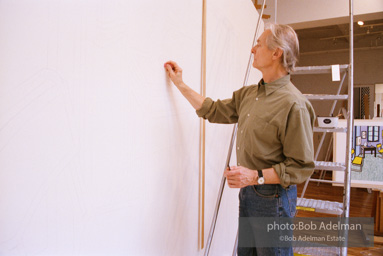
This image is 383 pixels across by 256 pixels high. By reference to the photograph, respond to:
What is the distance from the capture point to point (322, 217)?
166 inches

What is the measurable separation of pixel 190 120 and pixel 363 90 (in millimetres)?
8979

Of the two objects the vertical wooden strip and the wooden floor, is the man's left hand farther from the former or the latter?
the wooden floor

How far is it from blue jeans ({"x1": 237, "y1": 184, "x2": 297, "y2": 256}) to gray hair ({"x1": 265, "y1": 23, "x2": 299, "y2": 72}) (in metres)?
0.56

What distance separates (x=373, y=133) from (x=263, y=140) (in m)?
3.86

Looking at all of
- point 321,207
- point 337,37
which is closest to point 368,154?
point 321,207

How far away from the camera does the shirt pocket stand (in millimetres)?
1325

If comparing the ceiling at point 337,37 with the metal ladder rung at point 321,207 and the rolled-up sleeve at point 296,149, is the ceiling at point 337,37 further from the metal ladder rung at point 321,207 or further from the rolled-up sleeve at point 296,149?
the rolled-up sleeve at point 296,149

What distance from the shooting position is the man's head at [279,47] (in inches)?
54.1

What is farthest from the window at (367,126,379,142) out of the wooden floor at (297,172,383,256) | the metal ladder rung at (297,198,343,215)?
the metal ladder rung at (297,198,343,215)

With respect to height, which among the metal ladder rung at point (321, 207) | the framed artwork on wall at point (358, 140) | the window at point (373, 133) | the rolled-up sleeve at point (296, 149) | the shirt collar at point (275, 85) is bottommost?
the metal ladder rung at point (321, 207)

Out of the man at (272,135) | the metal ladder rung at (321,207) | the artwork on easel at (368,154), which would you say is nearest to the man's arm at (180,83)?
the man at (272,135)

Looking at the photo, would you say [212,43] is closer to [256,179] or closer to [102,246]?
[256,179]

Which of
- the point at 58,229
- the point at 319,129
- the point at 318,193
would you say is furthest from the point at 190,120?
the point at 318,193

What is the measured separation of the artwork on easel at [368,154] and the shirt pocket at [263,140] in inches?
140
